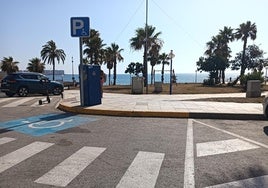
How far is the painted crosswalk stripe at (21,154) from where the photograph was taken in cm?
473

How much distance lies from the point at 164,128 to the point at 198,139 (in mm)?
1465

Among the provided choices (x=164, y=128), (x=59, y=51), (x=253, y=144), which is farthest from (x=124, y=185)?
(x=59, y=51)

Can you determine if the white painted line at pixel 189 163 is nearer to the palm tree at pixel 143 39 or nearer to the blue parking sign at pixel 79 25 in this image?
the blue parking sign at pixel 79 25

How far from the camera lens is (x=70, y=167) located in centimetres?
459

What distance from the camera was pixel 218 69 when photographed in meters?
50.8

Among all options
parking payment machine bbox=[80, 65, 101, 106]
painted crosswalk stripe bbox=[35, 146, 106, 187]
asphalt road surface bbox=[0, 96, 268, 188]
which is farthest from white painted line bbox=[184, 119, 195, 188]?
parking payment machine bbox=[80, 65, 101, 106]

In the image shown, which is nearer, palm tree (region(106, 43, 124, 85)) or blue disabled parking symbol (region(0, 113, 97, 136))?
blue disabled parking symbol (region(0, 113, 97, 136))

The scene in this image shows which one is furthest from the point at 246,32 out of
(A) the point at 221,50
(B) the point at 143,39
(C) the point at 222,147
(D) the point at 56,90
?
(C) the point at 222,147

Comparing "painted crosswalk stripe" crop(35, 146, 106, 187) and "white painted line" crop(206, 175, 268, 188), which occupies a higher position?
"white painted line" crop(206, 175, 268, 188)

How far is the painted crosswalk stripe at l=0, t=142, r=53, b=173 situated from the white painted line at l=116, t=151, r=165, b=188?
6.59 feet

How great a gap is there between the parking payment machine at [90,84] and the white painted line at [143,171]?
7.05 metres

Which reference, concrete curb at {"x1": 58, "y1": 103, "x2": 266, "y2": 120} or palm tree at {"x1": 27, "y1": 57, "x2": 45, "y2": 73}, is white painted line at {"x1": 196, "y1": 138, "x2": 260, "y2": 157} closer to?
concrete curb at {"x1": 58, "y1": 103, "x2": 266, "y2": 120}

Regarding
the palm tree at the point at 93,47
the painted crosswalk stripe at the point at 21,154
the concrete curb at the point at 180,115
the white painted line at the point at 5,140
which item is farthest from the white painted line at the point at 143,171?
the palm tree at the point at 93,47

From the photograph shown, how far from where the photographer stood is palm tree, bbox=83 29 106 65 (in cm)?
4871
